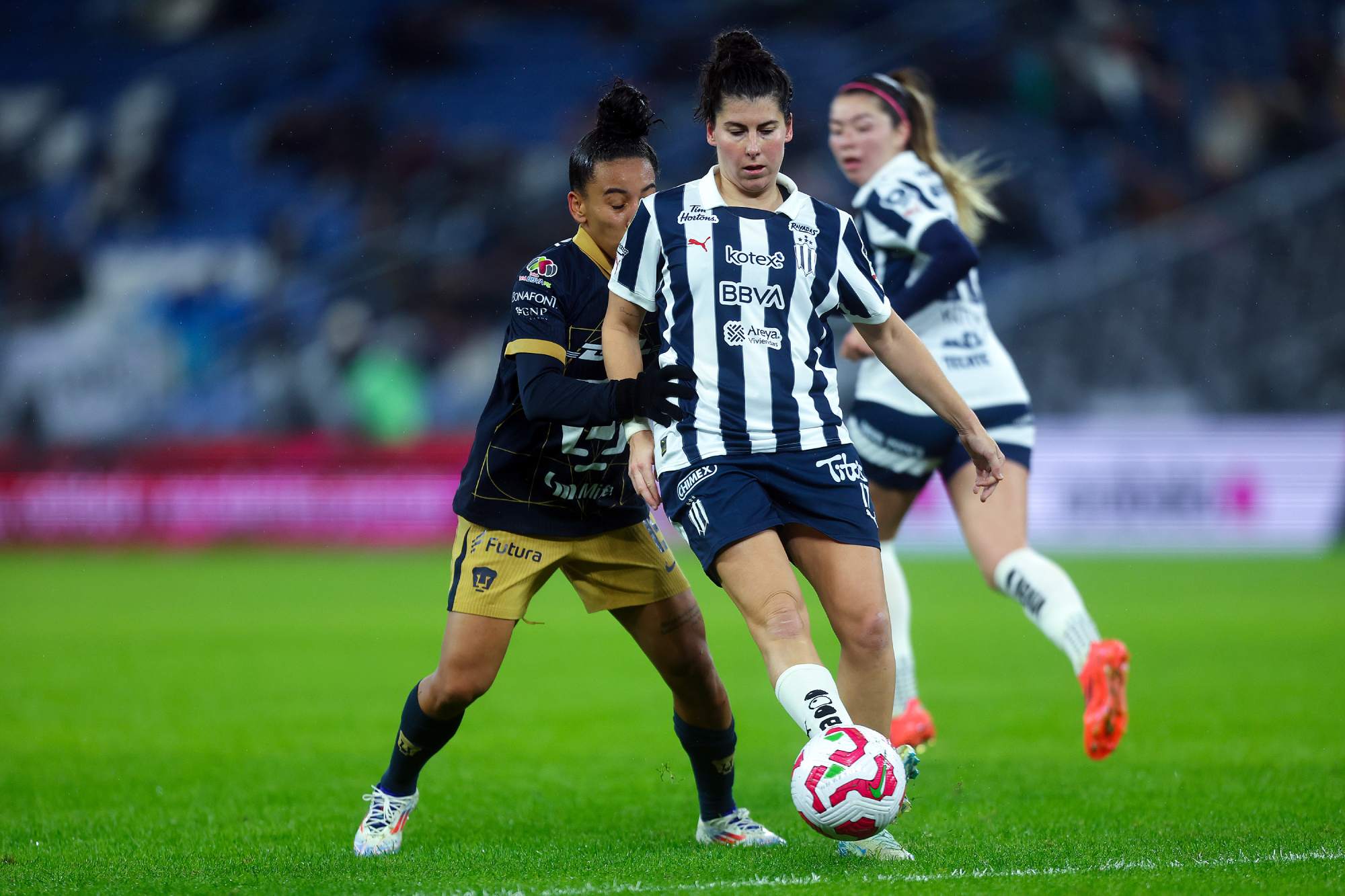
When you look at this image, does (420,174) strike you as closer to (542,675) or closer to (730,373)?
(542,675)

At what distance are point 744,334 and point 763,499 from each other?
0.47m

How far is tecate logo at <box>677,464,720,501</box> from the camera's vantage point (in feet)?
13.1

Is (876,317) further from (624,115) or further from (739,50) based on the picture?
(624,115)

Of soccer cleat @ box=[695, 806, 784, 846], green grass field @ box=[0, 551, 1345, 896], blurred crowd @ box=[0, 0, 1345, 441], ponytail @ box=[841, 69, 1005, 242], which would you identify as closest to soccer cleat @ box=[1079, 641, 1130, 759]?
green grass field @ box=[0, 551, 1345, 896]

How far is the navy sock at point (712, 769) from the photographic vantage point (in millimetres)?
4734

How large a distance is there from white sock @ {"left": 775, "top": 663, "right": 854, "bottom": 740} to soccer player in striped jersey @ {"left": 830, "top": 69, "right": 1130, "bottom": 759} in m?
1.79

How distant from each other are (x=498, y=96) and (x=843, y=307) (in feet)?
73.1

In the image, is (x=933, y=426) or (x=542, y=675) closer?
(x=933, y=426)

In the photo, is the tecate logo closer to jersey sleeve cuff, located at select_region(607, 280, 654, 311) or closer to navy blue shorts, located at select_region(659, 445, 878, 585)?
navy blue shorts, located at select_region(659, 445, 878, 585)

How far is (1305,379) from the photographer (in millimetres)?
19734

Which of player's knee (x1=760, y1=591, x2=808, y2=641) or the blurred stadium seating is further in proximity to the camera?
the blurred stadium seating

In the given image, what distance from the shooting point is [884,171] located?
5684mm

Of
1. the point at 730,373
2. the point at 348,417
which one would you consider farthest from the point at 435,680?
the point at 348,417

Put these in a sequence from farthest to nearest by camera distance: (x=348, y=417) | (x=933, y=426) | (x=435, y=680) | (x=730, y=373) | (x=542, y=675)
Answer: (x=348, y=417), (x=542, y=675), (x=933, y=426), (x=435, y=680), (x=730, y=373)
